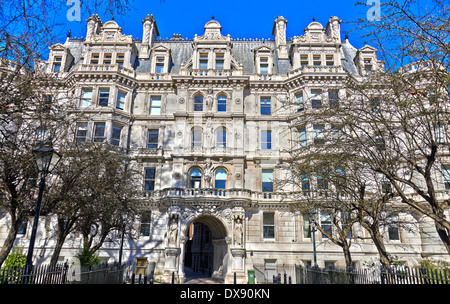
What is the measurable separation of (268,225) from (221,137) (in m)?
8.96

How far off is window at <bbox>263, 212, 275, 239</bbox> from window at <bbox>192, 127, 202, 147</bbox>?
8.67 metres

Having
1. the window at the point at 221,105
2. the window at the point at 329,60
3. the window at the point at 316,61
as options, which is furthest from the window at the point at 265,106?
the window at the point at 329,60

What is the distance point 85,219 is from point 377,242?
47.1ft

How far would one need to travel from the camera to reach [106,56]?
1190 inches

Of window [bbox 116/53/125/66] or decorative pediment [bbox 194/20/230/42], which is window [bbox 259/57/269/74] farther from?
window [bbox 116/53/125/66]

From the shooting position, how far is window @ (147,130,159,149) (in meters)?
28.4

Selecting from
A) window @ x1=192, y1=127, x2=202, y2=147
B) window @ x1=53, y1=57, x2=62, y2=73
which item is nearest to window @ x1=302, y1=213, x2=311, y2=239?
window @ x1=192, y1=127, x2=202, y2=147

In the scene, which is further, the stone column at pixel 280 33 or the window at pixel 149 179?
the stone column at pixel 280 33

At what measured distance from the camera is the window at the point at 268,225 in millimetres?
25714

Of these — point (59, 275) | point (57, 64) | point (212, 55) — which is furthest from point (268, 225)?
point (57, 64)

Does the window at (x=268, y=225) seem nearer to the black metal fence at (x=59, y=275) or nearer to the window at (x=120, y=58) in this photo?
the black metal fence at (x=59, y=275)

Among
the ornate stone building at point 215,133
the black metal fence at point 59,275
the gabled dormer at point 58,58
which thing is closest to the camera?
the black metal fence at point 59,275

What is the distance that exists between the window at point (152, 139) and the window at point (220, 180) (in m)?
6.61
